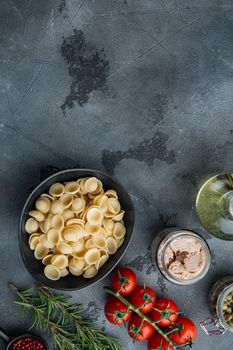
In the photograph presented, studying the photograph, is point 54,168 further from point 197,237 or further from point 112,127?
point 197,237

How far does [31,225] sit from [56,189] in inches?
5.1

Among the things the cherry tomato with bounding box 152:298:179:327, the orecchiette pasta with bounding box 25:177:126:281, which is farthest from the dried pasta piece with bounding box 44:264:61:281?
the cherry tomato with bounding box 152:298:179:327

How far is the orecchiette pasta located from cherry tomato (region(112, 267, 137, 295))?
78mm

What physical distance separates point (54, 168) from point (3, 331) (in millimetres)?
535

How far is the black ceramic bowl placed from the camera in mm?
1525

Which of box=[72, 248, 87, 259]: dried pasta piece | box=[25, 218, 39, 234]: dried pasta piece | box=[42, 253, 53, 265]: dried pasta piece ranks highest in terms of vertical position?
box=[25, 218, 39, 234]: dried pasta piece

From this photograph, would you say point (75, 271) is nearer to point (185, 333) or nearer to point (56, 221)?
point (56, 221)

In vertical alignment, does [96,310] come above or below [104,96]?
below

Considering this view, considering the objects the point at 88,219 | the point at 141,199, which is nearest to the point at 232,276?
the point at 141,199

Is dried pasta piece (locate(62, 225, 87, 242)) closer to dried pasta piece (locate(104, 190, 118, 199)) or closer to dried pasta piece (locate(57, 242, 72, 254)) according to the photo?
dried pasta piece (locate(57, 242, 72, 254))

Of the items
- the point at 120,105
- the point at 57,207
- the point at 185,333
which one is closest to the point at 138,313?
the point at 185,333

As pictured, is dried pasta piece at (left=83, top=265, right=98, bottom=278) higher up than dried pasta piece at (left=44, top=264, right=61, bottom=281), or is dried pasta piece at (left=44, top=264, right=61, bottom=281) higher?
dried pasta piece at (left=44, top=264, right=61, bottom=281)

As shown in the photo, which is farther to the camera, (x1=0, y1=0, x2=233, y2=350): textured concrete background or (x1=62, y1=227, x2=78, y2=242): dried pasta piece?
(x1=0, y1=0, x2=233, y2=350): textured concrete background

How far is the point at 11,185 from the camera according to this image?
5.33 feet
